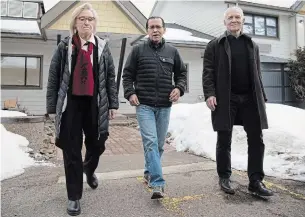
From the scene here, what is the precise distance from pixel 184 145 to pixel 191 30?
46.6ft

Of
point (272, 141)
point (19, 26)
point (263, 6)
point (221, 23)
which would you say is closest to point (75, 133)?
point (272, 141)

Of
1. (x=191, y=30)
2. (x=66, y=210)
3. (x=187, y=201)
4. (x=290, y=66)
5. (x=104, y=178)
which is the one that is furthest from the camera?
(x=191, y=30)

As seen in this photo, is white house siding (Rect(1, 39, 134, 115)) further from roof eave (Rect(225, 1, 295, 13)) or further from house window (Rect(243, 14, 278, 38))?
house window (Rect(243, 14, 278, 38))

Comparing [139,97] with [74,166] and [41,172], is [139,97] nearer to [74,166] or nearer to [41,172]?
[74,166]

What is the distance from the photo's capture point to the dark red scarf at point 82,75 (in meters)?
3.05

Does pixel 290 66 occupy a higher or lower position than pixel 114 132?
higher

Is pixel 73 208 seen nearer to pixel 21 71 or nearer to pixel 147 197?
pixel 147 197

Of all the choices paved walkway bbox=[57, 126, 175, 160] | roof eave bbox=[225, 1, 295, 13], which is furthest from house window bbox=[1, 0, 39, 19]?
roof eave bbox=[225, 1, 295, 13]

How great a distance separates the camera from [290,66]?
59.3 feet

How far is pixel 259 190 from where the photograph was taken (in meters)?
3.44

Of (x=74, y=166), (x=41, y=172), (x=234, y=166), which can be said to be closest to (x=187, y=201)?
(x=74, y=166)

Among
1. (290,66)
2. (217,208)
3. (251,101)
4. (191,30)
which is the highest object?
(191,30)

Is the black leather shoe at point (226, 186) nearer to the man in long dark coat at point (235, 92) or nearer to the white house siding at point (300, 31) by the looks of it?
the man in long dark coat at point (235, 92)

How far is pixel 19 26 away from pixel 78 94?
38.2ft
